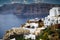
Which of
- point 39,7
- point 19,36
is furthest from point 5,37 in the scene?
point 39,7

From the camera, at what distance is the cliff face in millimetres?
4729

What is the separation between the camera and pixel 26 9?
4.77 metres

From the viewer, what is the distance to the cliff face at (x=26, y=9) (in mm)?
4729

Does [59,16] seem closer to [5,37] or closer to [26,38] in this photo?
[26,38]

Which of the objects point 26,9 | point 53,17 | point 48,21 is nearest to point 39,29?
point 48,21

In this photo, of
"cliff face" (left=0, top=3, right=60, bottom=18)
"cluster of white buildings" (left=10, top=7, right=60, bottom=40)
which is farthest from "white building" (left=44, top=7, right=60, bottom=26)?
"cliff face" (left=0, top=3, right=60, bottom=18)

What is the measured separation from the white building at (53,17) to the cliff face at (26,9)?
11 centimetres

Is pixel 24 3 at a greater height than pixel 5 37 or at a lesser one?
greater

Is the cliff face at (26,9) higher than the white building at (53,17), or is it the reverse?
the cliff face at (26,9)

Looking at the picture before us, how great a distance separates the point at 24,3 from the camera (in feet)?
15.6

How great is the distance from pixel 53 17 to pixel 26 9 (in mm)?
564

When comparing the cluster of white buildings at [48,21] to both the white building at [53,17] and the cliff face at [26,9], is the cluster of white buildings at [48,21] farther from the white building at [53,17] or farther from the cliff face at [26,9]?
the cliff face at [26,9]

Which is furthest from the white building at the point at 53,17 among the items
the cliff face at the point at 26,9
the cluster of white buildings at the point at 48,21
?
the cliff face at the point at 26,9

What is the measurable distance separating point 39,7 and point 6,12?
0.65 metres
